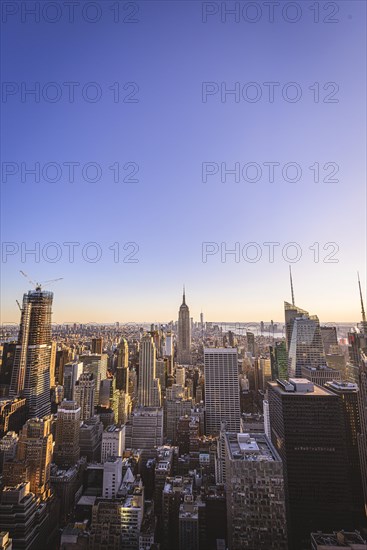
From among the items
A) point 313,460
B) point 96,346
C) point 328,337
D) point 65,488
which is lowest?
point 65,488

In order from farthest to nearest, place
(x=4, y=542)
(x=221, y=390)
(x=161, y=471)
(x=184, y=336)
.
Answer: (x=184, y=336) < (x=221, y=390) < (x=161, y=471) < (x=4, y=542)

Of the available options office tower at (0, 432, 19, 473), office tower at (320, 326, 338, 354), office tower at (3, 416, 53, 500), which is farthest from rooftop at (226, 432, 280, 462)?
office tower at (320, 326, 338, 354)

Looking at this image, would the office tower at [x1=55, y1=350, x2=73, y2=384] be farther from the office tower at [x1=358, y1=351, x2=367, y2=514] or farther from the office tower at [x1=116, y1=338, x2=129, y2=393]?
the office tower at [x1=358, y1=351, x2=367, y2=514]

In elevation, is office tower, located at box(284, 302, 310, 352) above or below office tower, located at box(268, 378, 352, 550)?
above

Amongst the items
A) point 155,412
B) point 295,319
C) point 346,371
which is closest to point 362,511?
point 155,412

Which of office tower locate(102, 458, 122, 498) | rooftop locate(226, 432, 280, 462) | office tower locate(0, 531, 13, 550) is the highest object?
rooftop locate(226, 432, 280, 462)

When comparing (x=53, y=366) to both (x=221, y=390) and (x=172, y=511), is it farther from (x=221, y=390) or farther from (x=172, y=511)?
(x=172, y=511)

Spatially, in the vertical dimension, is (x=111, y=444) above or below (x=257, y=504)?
below

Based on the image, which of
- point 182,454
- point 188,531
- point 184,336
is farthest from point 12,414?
point 184,336
